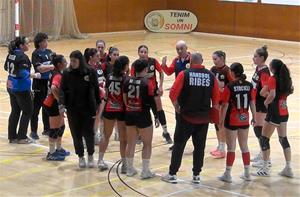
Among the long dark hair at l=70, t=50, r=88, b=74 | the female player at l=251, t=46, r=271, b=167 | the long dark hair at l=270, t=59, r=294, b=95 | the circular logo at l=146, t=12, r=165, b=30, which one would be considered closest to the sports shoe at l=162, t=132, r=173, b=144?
the female player at l=251, t=46, r=271, b=167

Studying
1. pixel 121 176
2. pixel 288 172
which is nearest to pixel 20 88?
pixel 121 176

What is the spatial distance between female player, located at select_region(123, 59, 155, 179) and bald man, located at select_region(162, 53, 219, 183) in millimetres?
375

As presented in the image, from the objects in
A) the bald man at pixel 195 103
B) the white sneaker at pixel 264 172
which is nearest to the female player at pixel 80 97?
the bald man at pixel 195 103

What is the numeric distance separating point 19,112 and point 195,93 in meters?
3.61

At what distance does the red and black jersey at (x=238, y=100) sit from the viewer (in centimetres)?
802

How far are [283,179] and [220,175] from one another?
0.90 meters

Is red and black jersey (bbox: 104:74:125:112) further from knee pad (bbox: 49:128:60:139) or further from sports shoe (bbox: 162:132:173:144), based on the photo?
sports shoe (bbox: 162:132:173:144)

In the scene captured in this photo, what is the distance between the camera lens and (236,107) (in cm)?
808

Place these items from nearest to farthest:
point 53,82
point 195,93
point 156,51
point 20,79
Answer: point 195,93 → point 53,82 → point 20,79 → point 156,51

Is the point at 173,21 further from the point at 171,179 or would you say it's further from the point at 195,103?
the point at 195,103

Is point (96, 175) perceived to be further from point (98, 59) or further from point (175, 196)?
point (98, 59)

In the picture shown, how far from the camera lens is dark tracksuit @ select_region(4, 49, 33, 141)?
378 inches

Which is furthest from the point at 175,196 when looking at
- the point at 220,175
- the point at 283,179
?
the point at 283,179

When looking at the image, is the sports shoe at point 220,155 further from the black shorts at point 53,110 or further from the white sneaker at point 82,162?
the black shorts at point 53,110
